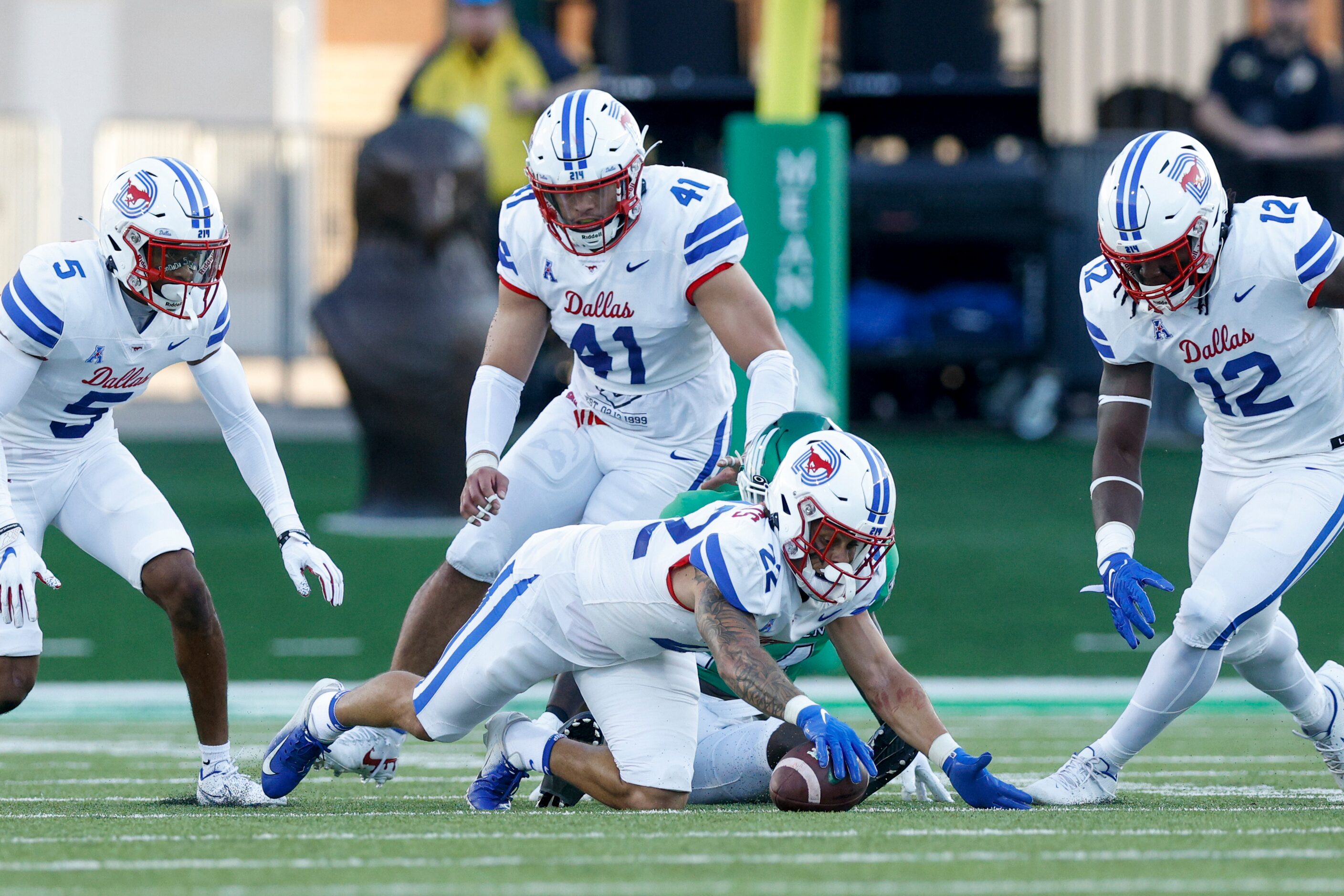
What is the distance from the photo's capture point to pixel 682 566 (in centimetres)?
475

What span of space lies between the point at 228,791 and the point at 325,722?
351 mm

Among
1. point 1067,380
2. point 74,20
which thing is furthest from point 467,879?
point 74,20

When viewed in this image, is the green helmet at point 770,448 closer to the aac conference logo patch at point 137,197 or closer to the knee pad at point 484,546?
the knee pad at point 484,546

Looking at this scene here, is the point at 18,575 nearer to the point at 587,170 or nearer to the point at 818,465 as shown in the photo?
the point at 587,170

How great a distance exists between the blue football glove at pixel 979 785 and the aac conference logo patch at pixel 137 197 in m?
2.43

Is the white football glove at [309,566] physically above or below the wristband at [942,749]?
above

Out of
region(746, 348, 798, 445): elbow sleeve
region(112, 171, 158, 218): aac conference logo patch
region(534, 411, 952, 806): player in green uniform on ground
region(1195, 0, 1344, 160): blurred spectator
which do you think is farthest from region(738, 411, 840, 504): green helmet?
region(1195, 0, 1344, 160): blurred spectator

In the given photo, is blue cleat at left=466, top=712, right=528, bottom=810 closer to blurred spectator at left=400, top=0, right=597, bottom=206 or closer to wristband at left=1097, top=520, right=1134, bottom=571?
wristband at left=1097, top=520, right=1134, bottom=571

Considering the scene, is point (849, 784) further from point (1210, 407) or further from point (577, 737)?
point (1210, 407)

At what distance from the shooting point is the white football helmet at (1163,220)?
4.88m

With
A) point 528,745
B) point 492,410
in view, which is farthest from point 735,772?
point 492,410

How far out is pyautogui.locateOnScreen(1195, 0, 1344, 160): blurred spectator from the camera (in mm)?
13164

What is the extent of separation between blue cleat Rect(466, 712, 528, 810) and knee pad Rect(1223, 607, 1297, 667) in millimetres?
1803

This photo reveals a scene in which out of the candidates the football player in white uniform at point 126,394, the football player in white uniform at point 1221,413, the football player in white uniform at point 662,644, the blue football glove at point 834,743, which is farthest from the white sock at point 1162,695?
the football player in white uniform at point 126,394
